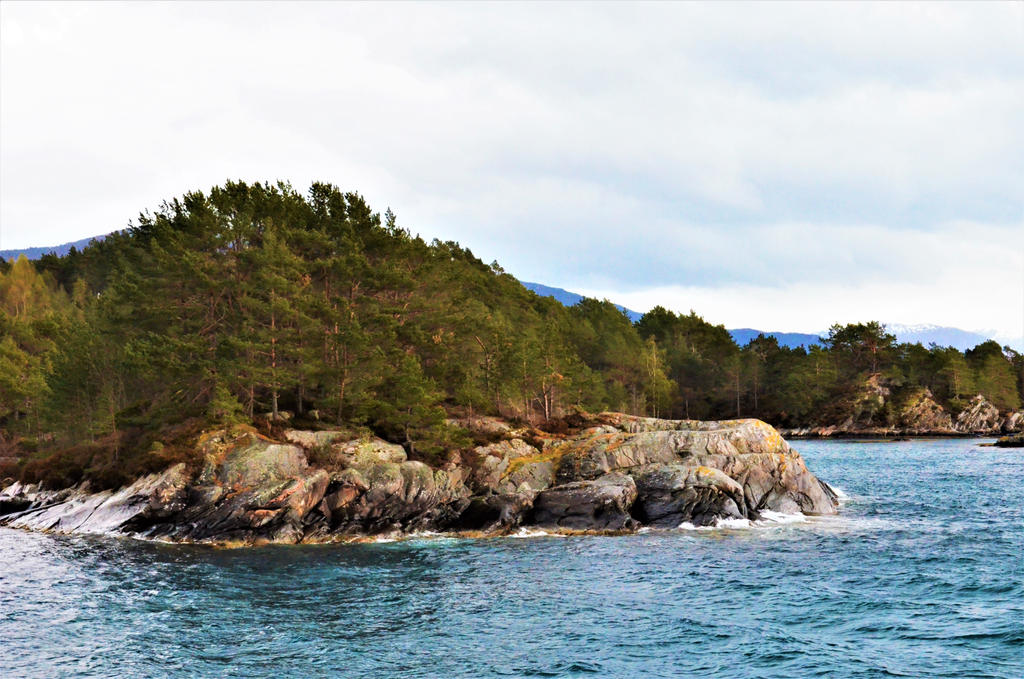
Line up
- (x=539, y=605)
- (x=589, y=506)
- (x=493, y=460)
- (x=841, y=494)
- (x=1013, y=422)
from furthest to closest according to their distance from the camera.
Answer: (x=1013, y=422), (x=841, y=494), (x=493, y=460), (x=589, y=506), (x=539, y=605)

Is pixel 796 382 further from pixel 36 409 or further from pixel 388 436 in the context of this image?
pixel 36 409

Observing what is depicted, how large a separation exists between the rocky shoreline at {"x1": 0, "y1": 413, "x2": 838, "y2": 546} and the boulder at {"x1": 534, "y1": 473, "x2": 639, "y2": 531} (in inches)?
3.1

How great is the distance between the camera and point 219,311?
179 ft

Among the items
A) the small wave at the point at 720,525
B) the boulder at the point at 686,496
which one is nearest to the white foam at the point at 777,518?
the small wave at the point at 720,525

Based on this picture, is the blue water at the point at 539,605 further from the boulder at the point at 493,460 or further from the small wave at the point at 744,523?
the boulder at the point at 493,460

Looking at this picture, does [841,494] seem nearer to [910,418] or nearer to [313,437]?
[313,437]

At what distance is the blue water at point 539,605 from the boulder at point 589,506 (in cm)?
286

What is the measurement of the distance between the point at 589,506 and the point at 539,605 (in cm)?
1798

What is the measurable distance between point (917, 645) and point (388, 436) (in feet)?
125

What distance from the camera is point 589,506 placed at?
45906 millimetres

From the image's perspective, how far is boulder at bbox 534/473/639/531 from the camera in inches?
1780

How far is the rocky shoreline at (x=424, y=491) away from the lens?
142ft

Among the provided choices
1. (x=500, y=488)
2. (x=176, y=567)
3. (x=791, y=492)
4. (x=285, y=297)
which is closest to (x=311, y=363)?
(x=285, y=297)

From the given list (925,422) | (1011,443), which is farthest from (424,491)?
(925,422)
